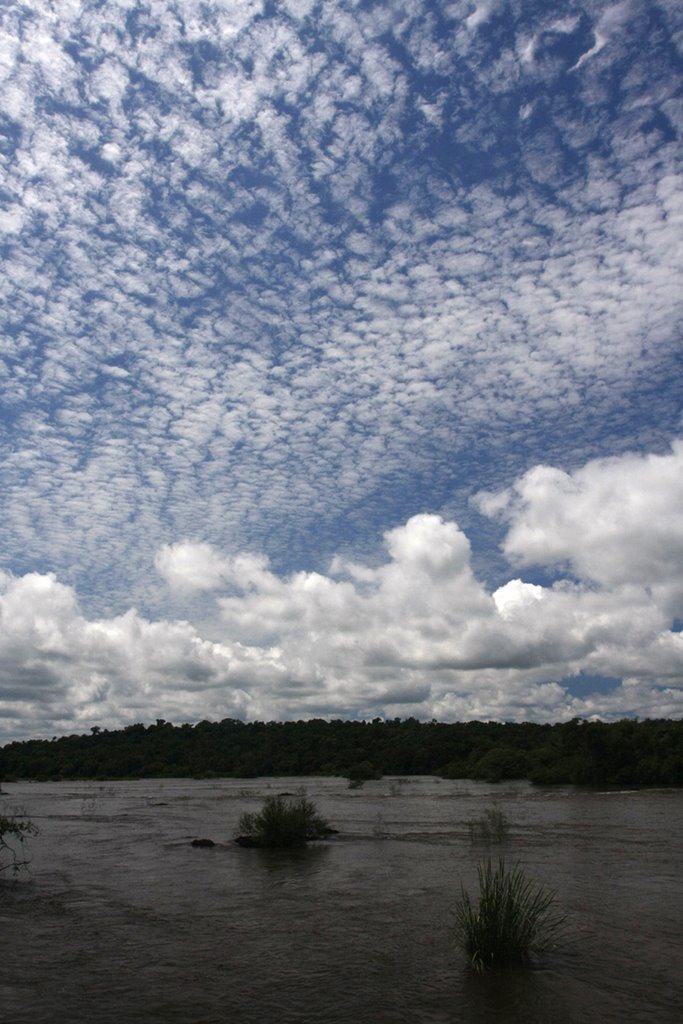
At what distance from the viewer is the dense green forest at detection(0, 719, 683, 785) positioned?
77.2 meters

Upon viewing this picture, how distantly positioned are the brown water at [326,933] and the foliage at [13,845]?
28.5 inches

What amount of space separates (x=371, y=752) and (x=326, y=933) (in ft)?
375

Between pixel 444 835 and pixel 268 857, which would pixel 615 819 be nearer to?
pixel 444 835

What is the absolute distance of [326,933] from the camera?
17844 mm

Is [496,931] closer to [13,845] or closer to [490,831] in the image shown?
[490,831]

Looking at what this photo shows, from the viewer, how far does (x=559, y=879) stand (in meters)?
24.0

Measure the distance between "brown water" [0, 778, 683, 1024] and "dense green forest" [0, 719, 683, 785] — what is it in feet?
134

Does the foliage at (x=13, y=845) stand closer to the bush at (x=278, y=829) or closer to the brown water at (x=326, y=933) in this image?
the brown water at (x=326, y=933)

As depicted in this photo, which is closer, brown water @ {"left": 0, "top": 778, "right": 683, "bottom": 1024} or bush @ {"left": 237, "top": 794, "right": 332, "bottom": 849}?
Answer: brown water @ {"left": 0, "top": 778, "right": 683, "bottom": 1024}

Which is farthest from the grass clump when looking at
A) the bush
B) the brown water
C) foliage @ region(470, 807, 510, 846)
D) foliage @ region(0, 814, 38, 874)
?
the bush

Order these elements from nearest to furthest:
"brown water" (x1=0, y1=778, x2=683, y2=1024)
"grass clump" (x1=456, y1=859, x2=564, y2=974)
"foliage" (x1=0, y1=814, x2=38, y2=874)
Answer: "brown water" (x1=0, y1=778, x2=683, y2=1024) → "grass clump" (x1=456, y1=859, x2=564, y2=974) → "foliage" (x1=0, y1=814, x2=38, y2=874)

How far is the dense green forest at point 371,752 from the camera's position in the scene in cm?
7719

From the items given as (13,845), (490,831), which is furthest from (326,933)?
(13,845)

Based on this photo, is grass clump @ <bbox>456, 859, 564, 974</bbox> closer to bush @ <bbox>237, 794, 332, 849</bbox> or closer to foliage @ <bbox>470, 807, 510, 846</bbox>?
foliage @ <bbox>470, 807, 510, 846</bbox>
